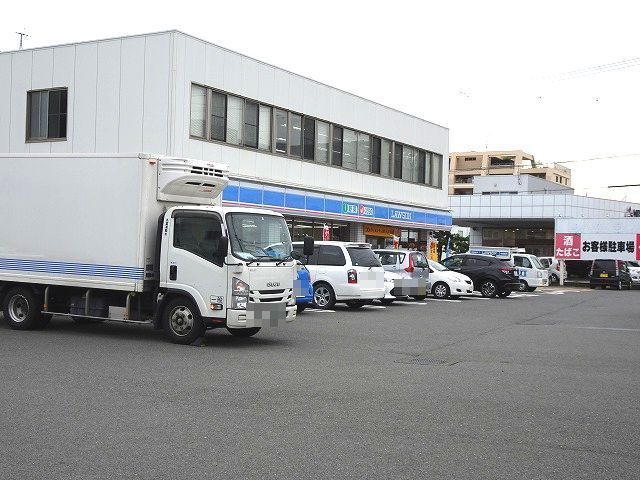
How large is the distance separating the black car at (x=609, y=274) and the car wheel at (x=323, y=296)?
2571cm

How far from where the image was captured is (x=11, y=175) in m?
14.4

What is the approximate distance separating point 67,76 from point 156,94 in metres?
3.94

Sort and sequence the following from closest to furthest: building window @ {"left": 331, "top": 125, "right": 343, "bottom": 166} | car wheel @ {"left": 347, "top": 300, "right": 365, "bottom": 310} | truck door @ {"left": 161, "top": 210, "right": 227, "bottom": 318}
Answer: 1. truck door @ {"left": 161, "top": 210, "right": 227, "bottom": 318}
2. car wheel @ {"left": 347, "top": 300, "right": 365, "bottom": 310}
3. building window @ {"left": 331, "top": 125, "right": 343, "bottom": 166}

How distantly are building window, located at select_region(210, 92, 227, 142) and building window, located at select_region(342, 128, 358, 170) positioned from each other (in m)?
8.13

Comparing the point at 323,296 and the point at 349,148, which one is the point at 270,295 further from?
the point at 349,148

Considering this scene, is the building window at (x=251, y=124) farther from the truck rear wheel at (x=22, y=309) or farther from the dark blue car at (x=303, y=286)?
the truck rear wheel at (x=22, y=309)

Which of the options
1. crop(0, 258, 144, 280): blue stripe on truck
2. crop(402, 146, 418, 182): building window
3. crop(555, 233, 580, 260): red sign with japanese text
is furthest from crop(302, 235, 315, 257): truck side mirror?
crop(555, 233, 580, 260): red sign with japanese text

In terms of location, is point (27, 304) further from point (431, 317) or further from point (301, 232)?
point (301, 232)

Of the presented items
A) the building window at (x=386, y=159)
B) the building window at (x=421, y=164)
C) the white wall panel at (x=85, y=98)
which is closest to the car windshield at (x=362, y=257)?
the white wall panel at (x=85, y=98)

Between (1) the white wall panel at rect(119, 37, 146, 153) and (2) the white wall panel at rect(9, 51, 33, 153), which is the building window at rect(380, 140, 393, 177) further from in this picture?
(2) the white wall panel at rect(9, 51, 33, 153)

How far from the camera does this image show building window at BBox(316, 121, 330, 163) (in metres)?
31.1

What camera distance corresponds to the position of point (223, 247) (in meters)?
12.4

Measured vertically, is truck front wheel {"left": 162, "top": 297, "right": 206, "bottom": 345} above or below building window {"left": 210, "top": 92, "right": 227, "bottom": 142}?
below

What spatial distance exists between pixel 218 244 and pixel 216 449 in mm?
6592
